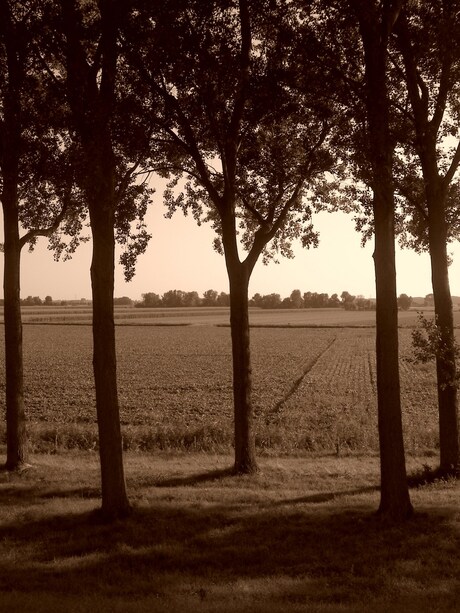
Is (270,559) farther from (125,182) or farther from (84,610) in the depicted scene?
(125,182)

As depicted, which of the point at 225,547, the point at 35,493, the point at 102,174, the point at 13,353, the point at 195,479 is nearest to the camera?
the point at 225,547

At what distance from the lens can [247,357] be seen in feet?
52.3

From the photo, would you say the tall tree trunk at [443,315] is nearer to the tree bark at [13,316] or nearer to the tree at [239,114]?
the tree at [239,114]

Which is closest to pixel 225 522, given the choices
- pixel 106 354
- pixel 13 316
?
pixel 106 354

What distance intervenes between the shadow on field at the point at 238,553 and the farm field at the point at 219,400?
29.5ft

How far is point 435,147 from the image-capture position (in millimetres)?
15102

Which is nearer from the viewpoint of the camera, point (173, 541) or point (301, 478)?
point (173, 541)

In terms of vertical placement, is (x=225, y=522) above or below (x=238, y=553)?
below

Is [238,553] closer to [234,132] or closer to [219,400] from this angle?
[234,132]

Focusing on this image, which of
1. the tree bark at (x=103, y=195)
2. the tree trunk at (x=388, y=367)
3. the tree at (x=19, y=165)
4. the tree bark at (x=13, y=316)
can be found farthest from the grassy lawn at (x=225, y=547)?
the tree at (x=19, y=165)

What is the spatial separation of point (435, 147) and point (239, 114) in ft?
16.8

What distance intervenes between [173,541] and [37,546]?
2.26 m

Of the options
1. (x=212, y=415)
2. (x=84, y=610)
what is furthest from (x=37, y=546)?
(x=212, y=415)

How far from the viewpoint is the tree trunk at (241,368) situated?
15.9m
